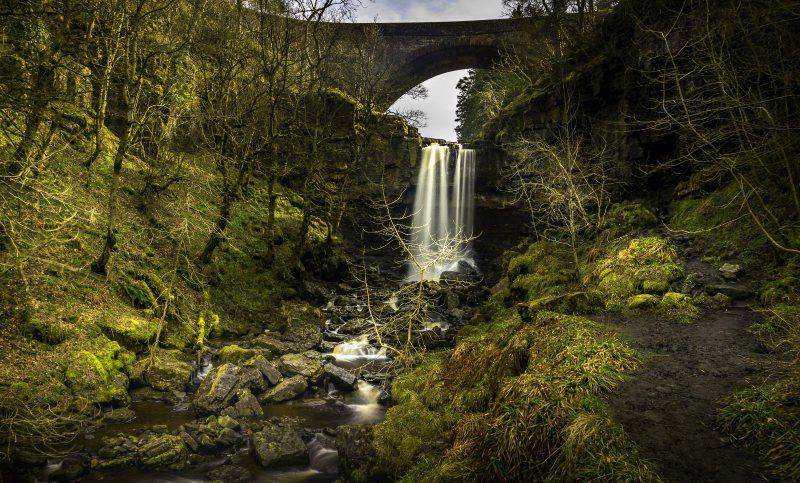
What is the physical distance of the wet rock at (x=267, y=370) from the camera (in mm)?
8910

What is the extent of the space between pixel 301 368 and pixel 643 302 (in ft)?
29.0

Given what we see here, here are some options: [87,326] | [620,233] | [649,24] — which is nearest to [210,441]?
[87,326]

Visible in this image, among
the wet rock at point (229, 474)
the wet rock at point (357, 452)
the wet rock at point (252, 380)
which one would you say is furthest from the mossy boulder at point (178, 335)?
the wet rock at point (357, 452)

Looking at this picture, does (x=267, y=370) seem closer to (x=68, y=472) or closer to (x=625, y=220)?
(x=68, y=472)

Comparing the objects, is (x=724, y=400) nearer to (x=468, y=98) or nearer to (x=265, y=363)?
(x=265, y=363)

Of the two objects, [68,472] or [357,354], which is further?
[357,354]

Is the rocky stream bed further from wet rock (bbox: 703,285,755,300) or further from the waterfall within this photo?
the waterfall

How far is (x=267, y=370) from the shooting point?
29.6ft

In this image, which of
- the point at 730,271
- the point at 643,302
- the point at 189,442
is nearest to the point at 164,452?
the point at 189,442

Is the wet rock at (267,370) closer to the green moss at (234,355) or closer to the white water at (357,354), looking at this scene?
the green moss at (234,355)

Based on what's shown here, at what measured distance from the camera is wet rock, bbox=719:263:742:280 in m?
8.47

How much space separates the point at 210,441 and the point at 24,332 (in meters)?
4.33

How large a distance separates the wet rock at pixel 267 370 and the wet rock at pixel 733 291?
10.5 meters

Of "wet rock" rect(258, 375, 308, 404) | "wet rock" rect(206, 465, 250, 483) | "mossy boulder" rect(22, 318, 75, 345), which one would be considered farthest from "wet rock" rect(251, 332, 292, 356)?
"wet rock" rect(206, 465, 250, 483)
